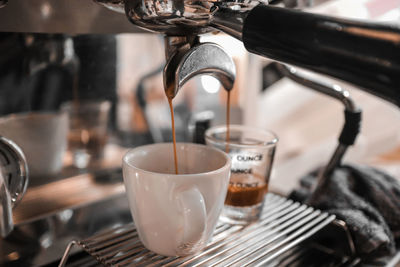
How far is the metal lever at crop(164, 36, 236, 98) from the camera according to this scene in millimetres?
262

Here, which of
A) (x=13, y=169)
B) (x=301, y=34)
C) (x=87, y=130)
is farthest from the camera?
(x=87, y=130)

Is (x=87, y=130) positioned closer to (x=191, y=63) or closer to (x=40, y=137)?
(x=40, y=137)

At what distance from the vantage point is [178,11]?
9.4 inches

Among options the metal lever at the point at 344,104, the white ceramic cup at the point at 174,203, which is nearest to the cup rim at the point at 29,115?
the white ceramic cup at the point at 174,203

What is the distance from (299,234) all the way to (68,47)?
0.28m

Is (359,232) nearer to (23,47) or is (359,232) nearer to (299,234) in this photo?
(299,234)

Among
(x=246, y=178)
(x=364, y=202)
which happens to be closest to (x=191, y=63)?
Answer: (x=246, y=178)

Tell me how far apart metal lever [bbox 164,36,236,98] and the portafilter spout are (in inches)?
0.7

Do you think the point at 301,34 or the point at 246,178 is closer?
the point at 301,34

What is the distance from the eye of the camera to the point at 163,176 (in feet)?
0.87

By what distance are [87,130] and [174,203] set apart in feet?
0.64

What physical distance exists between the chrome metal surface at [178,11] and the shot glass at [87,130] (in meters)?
0.17

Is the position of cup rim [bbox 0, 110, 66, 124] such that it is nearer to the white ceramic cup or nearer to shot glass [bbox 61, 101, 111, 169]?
shot glass [bbox 61, 101, 111, 169]

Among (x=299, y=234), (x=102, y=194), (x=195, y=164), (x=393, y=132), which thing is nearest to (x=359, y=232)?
(x=299, y=234)
